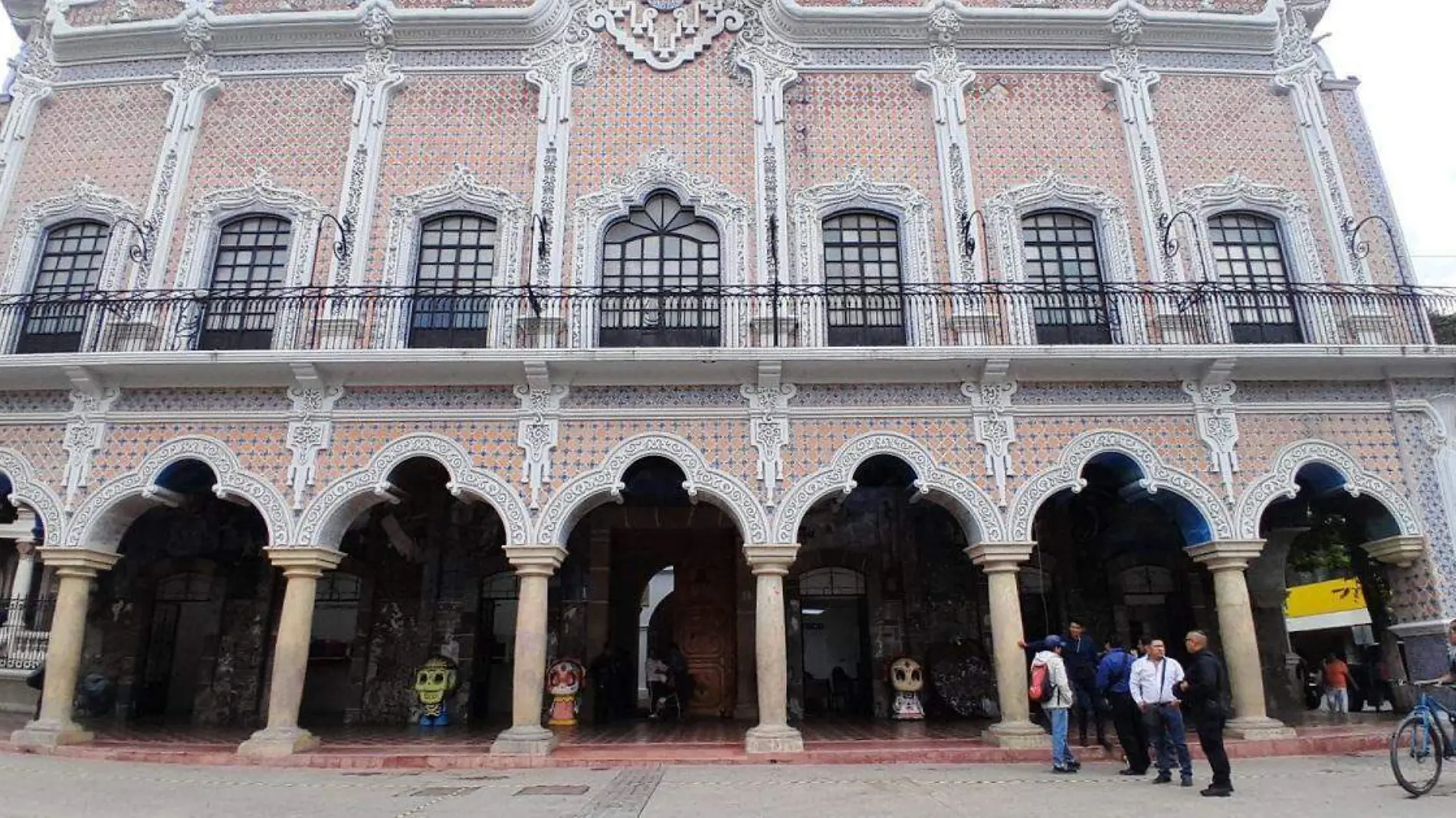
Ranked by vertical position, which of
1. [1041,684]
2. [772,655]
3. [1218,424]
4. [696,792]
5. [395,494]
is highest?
[1218,424]

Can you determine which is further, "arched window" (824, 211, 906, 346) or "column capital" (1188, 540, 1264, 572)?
"arched window" (824, 211, 906, 346)

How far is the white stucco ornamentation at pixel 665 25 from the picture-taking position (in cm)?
1280

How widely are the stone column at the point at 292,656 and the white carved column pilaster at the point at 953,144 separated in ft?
28.8

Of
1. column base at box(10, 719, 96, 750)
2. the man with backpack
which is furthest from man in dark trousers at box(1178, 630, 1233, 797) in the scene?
column base at box(10, 719, 96, 750)

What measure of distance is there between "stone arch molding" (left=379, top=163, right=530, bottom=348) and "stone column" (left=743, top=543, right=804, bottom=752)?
16.2ft

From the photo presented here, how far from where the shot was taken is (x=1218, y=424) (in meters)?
10.5

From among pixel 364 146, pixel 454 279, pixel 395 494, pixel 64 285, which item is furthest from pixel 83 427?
pixel 364 146

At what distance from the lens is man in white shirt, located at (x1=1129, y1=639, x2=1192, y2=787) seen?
292 inches

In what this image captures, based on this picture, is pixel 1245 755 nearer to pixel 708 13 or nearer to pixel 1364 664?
pixel 1364 664

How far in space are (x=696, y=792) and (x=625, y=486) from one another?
4.02 meters

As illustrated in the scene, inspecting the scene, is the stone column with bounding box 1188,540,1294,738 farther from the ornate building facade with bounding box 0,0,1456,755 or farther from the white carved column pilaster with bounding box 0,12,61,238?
the white carved column pilaster with bounding box 0,12,61,238

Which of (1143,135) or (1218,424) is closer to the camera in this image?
(1218,424)

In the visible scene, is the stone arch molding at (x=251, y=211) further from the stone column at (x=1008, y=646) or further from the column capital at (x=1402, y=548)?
the column capital at (x=1402, y=548)

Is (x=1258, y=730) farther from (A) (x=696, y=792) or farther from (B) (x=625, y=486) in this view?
(B) (x=625, y=486)
